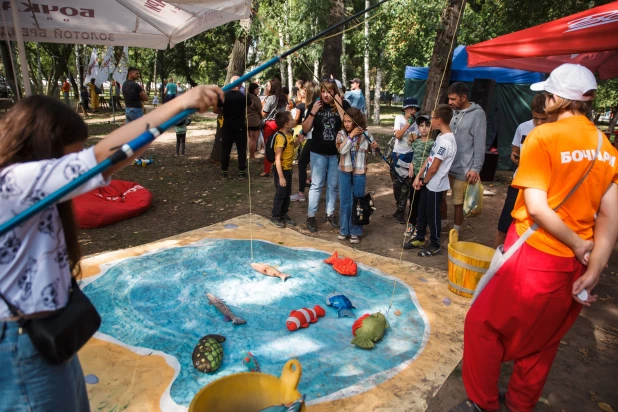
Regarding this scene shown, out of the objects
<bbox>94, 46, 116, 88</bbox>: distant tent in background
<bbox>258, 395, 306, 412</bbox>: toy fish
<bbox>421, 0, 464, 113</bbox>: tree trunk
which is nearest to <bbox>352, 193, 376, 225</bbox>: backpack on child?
<bbox>421, 0, 464, 113</bbox>: tree trunk

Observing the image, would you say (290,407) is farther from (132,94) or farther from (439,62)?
(132,94)

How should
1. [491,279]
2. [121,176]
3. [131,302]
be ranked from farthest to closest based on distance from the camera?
[121,176], [131,302], [491,279]

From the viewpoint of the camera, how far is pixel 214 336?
2.94 m

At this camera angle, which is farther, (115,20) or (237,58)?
(237,58)

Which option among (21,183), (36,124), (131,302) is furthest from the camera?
(131,302)

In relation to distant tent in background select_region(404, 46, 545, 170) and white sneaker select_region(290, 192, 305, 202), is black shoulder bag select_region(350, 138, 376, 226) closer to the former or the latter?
white sneaker select_region(290, 192, 305, 202)

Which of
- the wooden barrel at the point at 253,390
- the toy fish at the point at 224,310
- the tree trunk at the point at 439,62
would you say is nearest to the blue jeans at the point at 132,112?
the tree trunk at the point at 439,62

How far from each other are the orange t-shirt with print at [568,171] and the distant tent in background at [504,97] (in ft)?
27.7

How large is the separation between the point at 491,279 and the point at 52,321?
2069 millimetres

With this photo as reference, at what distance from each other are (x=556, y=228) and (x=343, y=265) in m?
2.56

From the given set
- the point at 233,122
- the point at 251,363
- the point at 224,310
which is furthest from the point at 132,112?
the point at 251,363

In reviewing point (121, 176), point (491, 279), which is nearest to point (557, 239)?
point (491, 279)

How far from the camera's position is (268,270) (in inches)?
161

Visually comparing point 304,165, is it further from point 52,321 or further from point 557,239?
point 52,321
